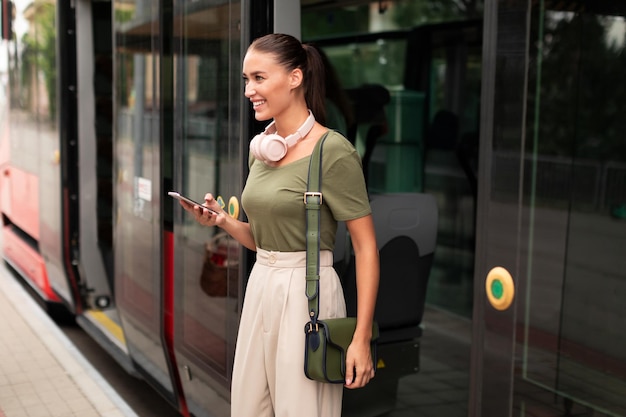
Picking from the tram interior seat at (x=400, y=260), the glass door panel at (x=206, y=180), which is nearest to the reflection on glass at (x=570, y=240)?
the glass door panel at (x=206, y=180)

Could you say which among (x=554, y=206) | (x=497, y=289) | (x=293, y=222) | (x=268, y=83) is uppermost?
(x=268, y=83)

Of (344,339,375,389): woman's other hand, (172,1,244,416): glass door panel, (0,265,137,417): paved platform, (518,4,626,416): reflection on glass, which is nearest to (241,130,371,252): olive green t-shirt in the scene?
(344,339,375,389): woman's other hand

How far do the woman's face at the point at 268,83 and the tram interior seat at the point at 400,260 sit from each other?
A: 1231 millimetres

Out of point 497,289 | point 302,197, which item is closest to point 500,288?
point 497,289

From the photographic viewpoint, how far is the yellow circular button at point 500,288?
6.61ft

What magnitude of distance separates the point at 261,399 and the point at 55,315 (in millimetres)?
4345

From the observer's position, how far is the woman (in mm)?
2326

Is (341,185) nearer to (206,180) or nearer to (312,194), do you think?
(312,194)

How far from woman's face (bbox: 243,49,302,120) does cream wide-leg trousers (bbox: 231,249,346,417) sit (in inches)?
16.0

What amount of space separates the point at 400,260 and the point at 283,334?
1337 mm

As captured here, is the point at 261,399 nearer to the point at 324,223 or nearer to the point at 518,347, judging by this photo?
the point at 324,223

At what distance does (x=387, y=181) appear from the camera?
672 centimetres

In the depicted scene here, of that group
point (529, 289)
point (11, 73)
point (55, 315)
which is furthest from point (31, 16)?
point (529, 289)

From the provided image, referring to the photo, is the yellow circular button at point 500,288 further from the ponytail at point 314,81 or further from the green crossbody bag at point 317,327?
the ponytail at point 314,81
